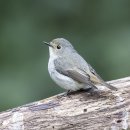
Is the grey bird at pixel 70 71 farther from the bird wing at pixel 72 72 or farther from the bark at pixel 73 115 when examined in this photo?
the bark at pixel 73 115

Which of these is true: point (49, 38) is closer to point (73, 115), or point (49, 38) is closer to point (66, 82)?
point (66, 82)

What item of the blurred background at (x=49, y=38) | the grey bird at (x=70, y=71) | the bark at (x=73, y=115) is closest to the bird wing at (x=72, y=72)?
the grey bird at (x=70, y=71)

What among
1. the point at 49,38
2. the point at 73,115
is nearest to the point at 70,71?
the point at 73,115

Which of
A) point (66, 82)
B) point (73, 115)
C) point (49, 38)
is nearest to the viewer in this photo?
point (73, 115)

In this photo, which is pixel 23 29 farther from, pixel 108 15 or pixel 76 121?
pixel 76 121

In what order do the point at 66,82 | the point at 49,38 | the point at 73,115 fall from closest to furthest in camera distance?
the point at 73,115 → the point at 66,82 → the point at 49,38
